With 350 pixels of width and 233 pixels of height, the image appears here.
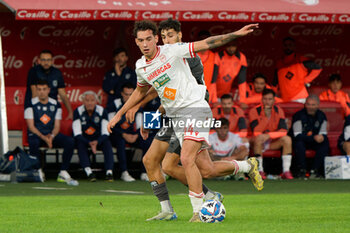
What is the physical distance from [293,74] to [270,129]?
1.72 metres

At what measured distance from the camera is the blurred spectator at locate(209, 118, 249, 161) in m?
14.9

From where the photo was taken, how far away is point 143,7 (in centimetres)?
1509

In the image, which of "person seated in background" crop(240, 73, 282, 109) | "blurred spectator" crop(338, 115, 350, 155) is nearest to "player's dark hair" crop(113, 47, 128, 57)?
"person seated in background" crop(240, 73, 282, 109)

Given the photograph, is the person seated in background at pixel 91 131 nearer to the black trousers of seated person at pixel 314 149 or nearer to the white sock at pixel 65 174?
the white sock at pixel 65 174

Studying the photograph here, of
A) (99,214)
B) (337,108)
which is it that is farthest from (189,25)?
(99,214)

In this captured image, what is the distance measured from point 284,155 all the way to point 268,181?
84 cm

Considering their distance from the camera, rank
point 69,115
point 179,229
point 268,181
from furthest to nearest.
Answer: point 69,115 → point 268,181 → point 179,229

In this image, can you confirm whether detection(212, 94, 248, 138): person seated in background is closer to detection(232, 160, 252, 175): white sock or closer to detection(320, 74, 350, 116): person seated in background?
detection(320, 74, 350, 116): person seated in background

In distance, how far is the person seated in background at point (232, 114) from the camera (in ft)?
49.7

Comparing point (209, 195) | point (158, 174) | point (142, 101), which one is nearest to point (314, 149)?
point (209, 195)

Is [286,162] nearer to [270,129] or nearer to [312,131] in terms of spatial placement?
[270,129]

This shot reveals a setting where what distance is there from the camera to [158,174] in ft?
27.5

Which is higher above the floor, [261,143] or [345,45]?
[345,45]

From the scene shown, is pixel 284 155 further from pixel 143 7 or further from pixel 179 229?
pixel 179 229
